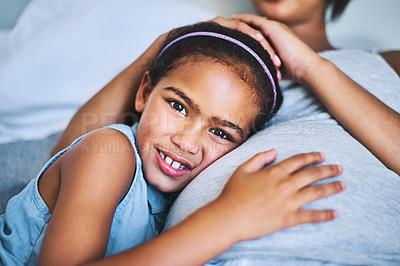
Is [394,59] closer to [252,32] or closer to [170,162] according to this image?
[252,32]

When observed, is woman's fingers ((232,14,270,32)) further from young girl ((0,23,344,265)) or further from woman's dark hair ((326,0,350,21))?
woman's dark hair ((326,0,350,21))

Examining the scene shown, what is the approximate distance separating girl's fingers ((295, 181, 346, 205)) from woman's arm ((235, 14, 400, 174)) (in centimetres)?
29

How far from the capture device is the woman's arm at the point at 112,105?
106 cm

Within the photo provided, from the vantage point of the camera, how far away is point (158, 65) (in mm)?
1012

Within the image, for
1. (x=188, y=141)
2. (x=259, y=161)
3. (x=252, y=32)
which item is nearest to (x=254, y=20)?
(x=252, y=32)

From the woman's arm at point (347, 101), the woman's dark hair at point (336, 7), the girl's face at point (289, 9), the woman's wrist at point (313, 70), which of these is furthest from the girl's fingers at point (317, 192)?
the woman's dark hair at point (336, 7)

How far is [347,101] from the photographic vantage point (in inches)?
35.1

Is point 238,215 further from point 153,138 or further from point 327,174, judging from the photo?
point 153,138

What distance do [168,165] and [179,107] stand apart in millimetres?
152

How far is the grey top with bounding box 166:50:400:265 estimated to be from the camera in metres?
0.58

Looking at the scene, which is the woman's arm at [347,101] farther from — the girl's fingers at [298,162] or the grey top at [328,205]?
the girl's fingers at [298,162]

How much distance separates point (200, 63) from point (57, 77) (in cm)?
68

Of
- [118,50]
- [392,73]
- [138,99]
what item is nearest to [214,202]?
[138,99]

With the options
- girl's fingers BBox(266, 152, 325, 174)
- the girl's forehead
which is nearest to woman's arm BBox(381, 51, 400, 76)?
the girl's forehead
